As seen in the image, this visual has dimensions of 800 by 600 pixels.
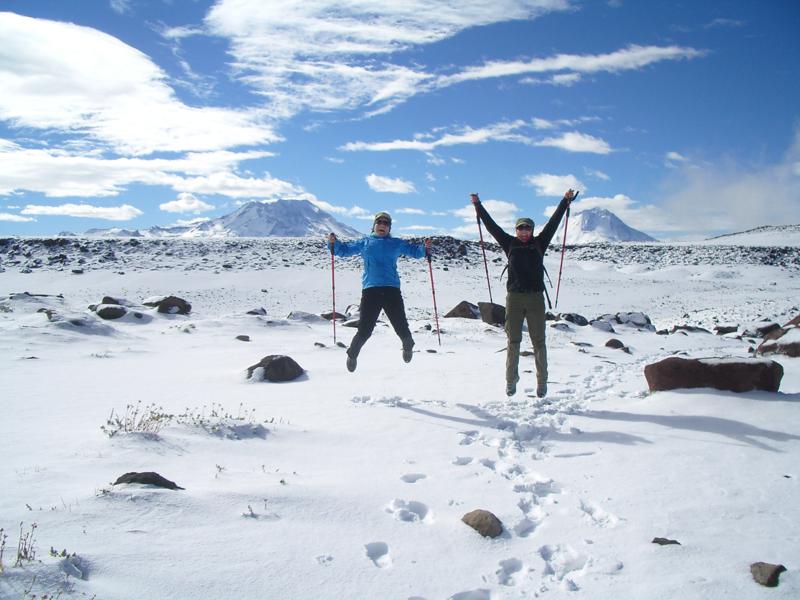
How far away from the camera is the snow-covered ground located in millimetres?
3160

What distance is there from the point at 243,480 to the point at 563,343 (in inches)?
454

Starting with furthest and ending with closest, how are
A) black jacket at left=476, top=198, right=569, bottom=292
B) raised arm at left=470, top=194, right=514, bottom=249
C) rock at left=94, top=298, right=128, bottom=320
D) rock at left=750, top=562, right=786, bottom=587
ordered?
rock at left=94, top=298, right=128, bottom=320 → raised arm at left=470, top=194, right=514, bottom=249 → black jacket at left=476, top=198, right=569, bottom=292 → rock at left=750, top=562, right=786, bottom=587

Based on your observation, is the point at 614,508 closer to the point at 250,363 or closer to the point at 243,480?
the point at 243,480

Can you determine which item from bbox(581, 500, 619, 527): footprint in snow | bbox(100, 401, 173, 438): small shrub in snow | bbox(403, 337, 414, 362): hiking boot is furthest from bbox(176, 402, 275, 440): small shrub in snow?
bbox(581, 500, 619, 527): footprint in snow

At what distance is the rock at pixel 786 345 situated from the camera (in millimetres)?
10195

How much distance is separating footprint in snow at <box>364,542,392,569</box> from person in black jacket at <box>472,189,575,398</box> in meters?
4.61

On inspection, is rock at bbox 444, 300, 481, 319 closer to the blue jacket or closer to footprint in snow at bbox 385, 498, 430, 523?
the blue jacket

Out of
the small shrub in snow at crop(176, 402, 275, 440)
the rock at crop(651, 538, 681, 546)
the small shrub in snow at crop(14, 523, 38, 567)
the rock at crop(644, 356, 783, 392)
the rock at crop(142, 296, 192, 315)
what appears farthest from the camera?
the rock at crop(142, 296, 192, 315)

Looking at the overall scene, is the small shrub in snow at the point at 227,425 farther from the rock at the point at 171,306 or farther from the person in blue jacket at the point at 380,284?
the rock at the point at 171,306

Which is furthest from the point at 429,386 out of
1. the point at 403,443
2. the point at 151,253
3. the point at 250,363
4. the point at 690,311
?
the point at 151,253

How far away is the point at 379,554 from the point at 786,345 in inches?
412

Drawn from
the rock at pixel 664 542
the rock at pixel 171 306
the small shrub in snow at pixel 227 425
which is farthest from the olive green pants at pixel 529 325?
the rock at pixel 171 306

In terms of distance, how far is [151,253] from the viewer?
43531mm

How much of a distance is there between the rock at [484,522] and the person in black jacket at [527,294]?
13.1 ft
